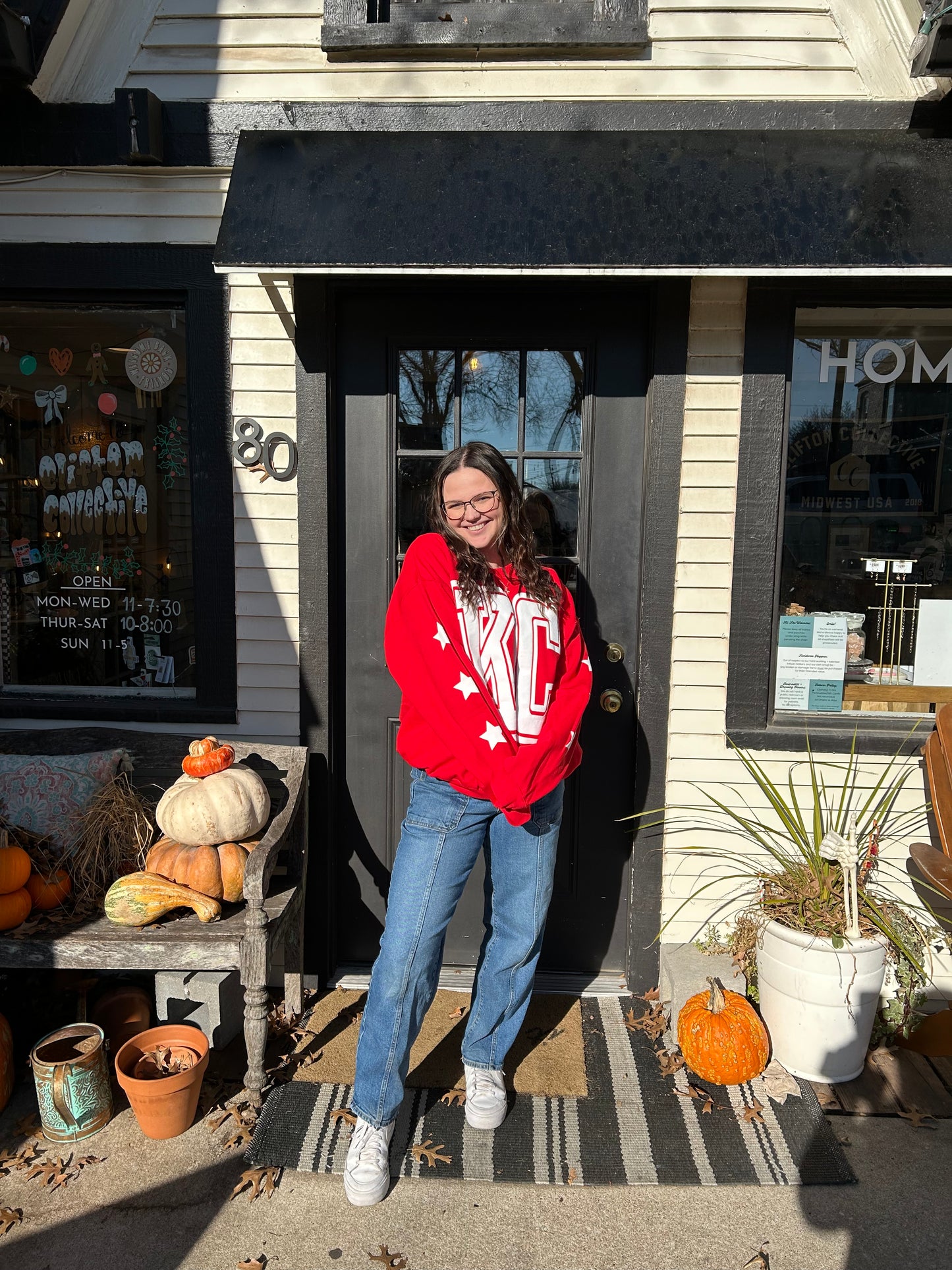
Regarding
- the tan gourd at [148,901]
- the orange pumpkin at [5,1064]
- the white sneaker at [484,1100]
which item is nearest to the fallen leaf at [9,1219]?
the orange pumpkin at [5,1064]

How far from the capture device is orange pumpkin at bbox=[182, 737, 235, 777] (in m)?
2.86

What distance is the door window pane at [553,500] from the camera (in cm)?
314

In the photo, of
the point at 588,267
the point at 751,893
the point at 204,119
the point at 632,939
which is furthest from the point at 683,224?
the point at 632,939

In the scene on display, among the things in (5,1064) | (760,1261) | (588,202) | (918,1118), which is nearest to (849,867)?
(918,1118)

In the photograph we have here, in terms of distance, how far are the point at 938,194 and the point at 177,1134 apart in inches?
146

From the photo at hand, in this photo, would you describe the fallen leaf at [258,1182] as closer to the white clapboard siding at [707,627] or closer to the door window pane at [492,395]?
the white clapboard siding at [707,627]

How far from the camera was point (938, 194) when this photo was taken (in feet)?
8.75

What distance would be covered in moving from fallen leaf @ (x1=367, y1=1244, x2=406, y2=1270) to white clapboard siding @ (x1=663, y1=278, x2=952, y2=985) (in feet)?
4.81

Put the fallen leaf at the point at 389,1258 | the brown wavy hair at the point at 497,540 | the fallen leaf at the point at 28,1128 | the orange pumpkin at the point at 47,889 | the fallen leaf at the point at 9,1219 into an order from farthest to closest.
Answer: the orange pumpkin at the point at 47,889, the fallen leaf at the point at 28,1128, the brown wavy hair at the point at 497,540, the fallen leaf at the point at 9,1219, the fallen leaf at the point at 389,1258

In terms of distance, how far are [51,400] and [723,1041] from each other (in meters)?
3.28

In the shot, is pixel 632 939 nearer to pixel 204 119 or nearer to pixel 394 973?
pixel 394 973

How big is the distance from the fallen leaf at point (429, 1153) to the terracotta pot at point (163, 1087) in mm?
673

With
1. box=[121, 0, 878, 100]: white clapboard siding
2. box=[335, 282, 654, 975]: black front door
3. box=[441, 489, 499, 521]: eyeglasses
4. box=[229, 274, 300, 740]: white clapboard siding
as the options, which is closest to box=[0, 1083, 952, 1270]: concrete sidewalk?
box=[335, 282, 654, 975]: black front door

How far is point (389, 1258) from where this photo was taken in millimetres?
2107
